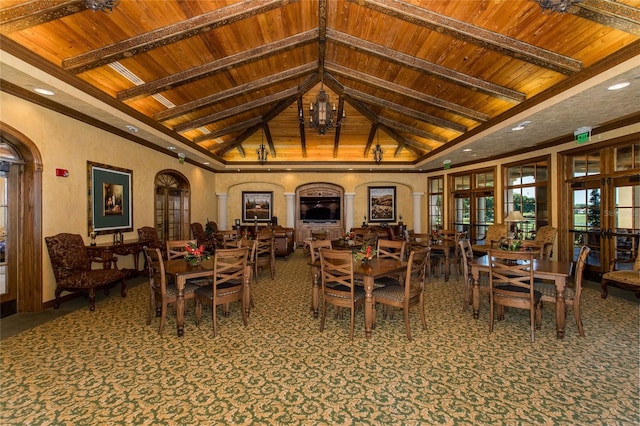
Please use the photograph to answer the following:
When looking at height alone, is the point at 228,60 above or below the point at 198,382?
above

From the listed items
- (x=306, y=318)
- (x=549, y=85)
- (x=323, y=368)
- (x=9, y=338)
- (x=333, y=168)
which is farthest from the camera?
(x=333, y=168)

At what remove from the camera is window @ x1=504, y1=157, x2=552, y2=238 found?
7551 mm

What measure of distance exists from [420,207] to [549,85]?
7.68 m

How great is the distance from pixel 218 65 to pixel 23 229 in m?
3.74

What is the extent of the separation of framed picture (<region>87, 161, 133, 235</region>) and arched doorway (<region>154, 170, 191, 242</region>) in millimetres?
1102

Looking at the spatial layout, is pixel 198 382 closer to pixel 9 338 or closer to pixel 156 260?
pixel 156 260

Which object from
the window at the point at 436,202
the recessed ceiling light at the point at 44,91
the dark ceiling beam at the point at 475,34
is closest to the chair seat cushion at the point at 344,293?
the dark ceiling beam at the point at 475,34

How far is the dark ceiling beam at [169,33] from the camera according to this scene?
402 centimetres

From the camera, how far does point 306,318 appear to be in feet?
13.9

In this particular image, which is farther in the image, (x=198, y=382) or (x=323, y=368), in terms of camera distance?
(x=323, y=368)

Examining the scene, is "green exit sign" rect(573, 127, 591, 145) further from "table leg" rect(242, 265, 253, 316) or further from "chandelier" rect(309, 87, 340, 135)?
"table leg" rect(242, 265, 253, 316)

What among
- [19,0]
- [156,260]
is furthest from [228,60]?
[156,260]

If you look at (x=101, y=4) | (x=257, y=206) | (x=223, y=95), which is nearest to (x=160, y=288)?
(x=101, y=4)

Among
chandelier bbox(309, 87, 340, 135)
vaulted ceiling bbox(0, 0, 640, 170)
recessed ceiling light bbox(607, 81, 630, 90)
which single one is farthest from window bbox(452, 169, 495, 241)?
chandelier bbox(309, 87, 340, 135)
